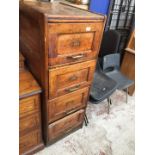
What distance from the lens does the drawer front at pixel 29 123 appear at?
42.5 inches

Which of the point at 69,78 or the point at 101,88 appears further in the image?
the point at 101,88

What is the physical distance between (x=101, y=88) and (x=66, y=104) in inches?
20.5

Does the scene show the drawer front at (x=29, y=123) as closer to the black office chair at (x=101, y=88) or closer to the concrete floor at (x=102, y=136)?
the concrete floor at (x=102, y=136)

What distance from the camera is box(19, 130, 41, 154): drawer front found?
46.8 inches

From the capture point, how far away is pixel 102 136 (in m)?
1.61

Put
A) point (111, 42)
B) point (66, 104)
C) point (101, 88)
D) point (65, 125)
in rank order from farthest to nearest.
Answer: point (111, 42) < point (101, 88) < point (65, 125) < point (66, 104)

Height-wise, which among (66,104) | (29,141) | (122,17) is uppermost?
(122,17)

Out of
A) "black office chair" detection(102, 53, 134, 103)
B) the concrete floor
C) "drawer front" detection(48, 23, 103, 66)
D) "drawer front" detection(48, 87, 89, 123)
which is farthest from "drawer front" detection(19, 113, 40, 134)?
"black office chair" detection(102, 53, 134, 103)

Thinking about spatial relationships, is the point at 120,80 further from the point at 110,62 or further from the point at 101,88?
the point at 101,88

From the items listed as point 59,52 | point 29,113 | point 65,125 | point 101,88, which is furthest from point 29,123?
point 101,88

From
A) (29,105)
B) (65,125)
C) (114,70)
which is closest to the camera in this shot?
(29,105)

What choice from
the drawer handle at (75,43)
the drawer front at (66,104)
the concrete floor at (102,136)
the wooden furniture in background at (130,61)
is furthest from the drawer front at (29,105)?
the wooden furniture in background at (130,61)

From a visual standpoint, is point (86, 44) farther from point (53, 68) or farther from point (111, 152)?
point (111, 152)
